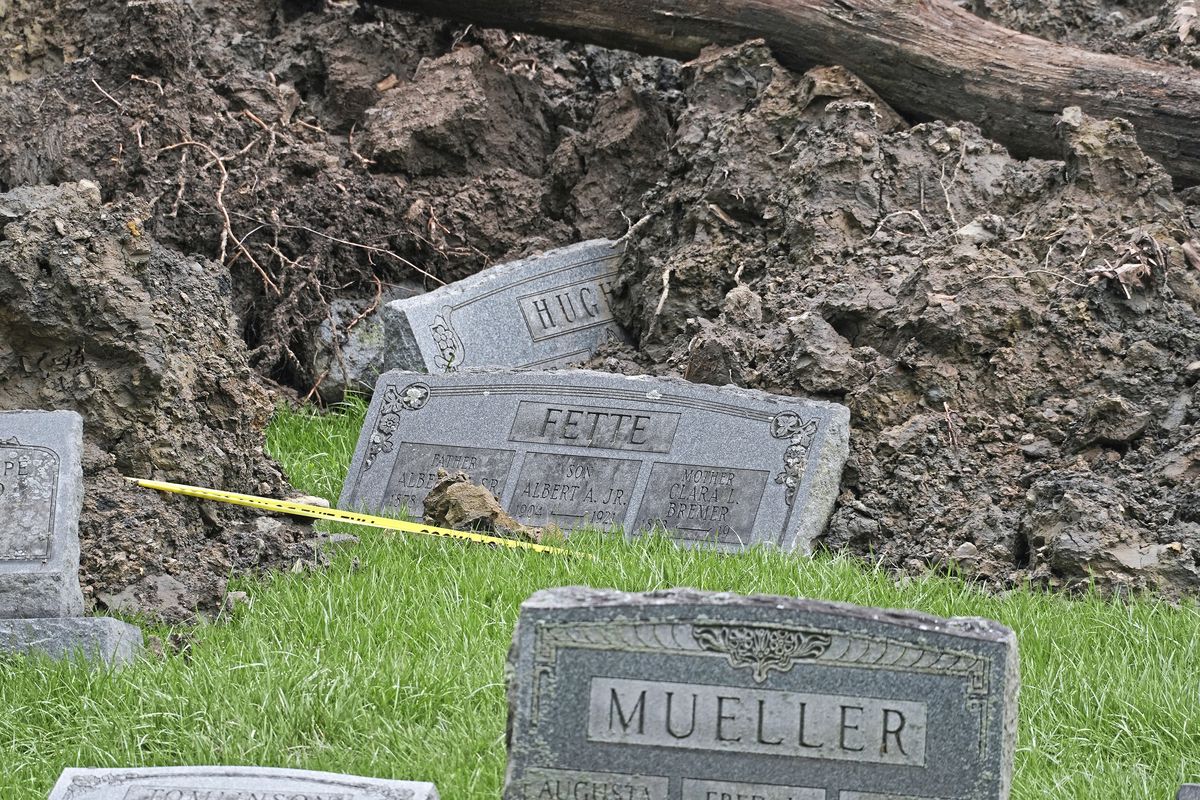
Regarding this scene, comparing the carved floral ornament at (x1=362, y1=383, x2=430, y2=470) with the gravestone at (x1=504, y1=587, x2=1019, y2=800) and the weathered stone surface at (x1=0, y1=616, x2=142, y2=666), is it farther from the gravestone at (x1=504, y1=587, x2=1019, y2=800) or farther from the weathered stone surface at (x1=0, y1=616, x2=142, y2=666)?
the gravestone at (x1=504, y1=587, x2=1019, y2=800)

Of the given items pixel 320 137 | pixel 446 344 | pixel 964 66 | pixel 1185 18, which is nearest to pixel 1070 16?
pixel 1185 18

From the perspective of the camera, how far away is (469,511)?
6082 mm

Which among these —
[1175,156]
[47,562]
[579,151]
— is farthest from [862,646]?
[579,151]

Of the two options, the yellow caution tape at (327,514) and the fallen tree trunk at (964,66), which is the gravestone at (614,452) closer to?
the yellow caution tape at (327,514)

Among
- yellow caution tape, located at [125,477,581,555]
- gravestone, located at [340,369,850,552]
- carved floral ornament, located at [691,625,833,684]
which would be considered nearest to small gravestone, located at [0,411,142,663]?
yellow caution tape, located at [125,477,581,555]

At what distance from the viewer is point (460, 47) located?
924 centimetres

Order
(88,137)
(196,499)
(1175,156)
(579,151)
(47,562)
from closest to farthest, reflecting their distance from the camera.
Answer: (47,562) < (196,499) < (1175,156) < (88,137) < (579,151)

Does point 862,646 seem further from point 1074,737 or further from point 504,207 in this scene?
point 504,207

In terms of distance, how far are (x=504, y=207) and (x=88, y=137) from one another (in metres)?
2.31

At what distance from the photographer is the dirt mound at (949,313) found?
580 cm

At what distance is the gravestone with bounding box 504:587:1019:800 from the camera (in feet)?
11.1

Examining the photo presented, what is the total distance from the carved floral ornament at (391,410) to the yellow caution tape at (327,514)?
24.4 inches

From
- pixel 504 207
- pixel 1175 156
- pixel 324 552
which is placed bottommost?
pixel 324 552

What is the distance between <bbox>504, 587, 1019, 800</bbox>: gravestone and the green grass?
2.17 feet
